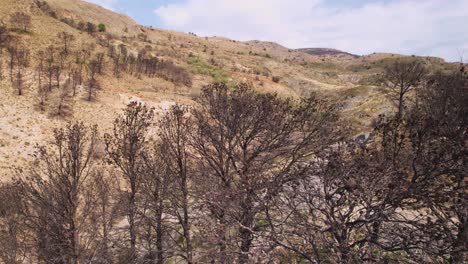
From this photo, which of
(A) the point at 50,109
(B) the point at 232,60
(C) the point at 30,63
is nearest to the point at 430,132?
(A) the point at 50,109

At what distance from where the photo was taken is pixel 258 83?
237ft

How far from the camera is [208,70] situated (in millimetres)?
77188

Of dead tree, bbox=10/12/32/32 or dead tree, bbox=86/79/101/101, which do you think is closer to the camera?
dead tree, bbox=86/79/101/101

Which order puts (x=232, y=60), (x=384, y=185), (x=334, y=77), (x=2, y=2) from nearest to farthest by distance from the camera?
(x=384, y=185)
(x=2, y=2)
(x=232, y=60)
(x=334, y=77)

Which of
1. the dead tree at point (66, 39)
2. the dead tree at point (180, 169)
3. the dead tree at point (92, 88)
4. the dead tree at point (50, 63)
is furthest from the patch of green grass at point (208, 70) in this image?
the dead tree at point (180, 169)

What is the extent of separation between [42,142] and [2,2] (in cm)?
4456

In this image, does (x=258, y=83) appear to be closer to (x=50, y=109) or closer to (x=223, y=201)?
(x=50, y=109)

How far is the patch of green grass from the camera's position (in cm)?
7404

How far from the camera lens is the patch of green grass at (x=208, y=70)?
7404 cm

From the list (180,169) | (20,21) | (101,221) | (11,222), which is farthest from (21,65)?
(180,169)

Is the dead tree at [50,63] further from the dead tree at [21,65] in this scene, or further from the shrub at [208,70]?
the shrub at [208,70]

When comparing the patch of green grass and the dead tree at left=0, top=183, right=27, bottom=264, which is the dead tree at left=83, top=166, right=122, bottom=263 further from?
the patch of green grass

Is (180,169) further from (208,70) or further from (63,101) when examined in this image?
(208,70)

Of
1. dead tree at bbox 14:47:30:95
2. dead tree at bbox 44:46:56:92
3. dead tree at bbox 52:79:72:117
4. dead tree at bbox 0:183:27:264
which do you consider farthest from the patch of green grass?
dead tree at bbox 0:183:27:264
